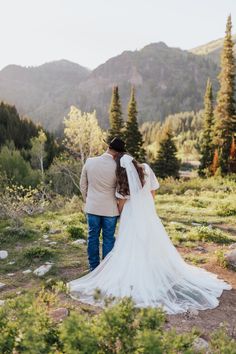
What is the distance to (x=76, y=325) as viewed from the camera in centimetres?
298

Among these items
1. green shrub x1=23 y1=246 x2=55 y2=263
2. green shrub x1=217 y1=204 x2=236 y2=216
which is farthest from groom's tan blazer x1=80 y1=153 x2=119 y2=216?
green shrub x1=217 y1=204 x2=236 y2=216

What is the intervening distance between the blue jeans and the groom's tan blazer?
0.45ft

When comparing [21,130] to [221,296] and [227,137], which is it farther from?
[221,296]

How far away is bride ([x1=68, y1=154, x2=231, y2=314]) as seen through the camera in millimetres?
6445

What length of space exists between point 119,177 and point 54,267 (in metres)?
2.24

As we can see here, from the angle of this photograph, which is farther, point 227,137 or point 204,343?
point 227,137

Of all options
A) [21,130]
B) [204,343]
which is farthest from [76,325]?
[21,130]

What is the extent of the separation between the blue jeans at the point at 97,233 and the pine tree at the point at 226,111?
35.8 metres

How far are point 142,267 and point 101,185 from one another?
1.52m

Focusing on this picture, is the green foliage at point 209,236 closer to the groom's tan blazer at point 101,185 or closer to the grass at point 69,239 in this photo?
the grass at point 69,239

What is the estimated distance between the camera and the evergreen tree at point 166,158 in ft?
188

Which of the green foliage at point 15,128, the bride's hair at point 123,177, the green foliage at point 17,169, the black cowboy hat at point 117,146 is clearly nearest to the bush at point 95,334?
the bride's hair at point 123,177

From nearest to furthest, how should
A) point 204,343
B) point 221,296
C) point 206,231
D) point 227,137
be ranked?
1. point 204,343
2. point 221,296
3. point 206,231
4. point 227,137

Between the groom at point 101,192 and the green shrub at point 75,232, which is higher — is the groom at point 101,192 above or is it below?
above
